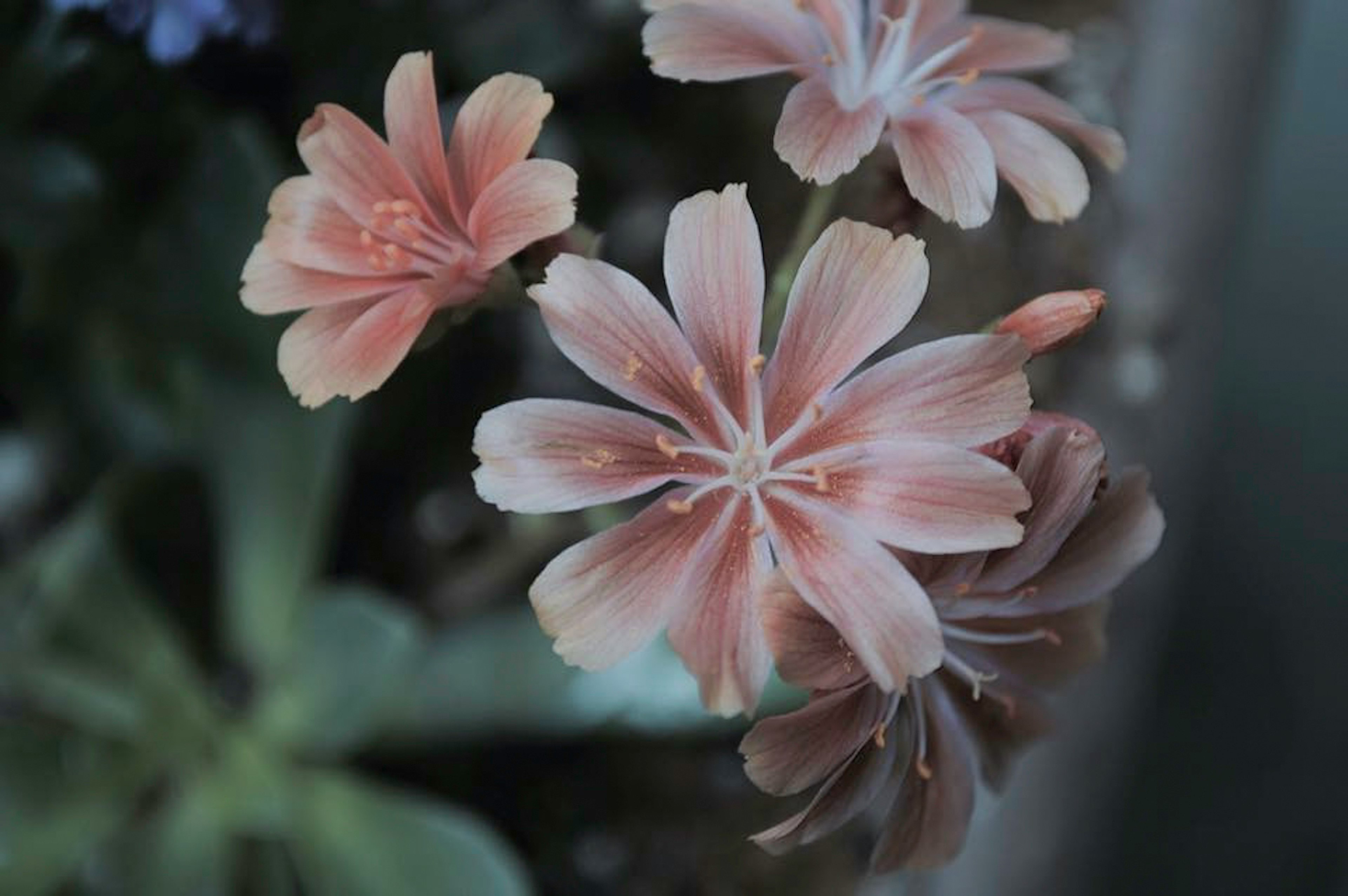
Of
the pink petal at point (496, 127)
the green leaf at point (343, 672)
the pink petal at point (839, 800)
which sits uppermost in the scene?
the pink petal at point (496, 127)

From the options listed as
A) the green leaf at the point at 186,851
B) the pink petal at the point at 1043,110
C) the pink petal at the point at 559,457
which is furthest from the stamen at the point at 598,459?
the green leaf at the point at 186,851

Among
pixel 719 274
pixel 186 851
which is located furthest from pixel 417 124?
pixel 186 851

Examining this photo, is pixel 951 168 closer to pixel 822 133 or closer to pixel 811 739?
pixel 822 133

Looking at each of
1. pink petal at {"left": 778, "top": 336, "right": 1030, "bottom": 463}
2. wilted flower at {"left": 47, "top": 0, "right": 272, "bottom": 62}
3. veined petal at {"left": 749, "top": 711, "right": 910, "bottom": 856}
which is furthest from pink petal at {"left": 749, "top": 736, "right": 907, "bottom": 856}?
wilted flower at {"left": 47, "top": 0, "right": 272, "bottom": 62}

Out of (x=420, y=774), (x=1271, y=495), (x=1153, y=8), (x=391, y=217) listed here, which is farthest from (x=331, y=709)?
(x=1271, y=495)

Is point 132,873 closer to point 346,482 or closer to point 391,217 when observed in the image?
point 346,482

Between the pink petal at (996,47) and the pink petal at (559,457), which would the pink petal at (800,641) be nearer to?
the pink petal at (559,457)
